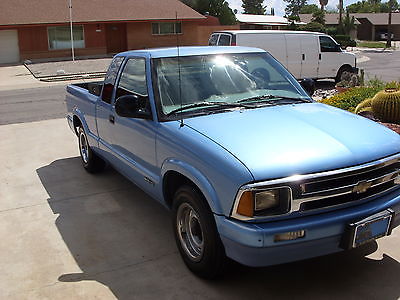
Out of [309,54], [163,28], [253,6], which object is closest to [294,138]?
[309,54]

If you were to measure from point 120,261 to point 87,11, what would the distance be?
31.7m

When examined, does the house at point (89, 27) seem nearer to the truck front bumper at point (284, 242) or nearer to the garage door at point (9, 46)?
the garage door at point (9, 46)

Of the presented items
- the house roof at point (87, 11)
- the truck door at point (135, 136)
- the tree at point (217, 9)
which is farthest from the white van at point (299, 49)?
the tree at point (217, 9)

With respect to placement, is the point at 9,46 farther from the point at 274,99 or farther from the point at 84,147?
the point at 274,99

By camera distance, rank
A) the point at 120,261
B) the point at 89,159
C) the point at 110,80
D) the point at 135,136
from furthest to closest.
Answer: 1. the point at 89,159
2. the point at 110,80
3. the point at 135,136
4. the point at 120,261

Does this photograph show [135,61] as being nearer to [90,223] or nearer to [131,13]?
[90,223]

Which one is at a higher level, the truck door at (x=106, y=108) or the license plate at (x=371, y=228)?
the truck door at (x=106, y=108)

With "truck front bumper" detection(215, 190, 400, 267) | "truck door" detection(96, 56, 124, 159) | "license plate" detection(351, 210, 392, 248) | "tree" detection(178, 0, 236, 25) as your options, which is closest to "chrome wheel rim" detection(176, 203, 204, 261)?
"truck front bumper" detection(215, 190, 400, 267)

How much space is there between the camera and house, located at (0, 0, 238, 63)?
101 ft

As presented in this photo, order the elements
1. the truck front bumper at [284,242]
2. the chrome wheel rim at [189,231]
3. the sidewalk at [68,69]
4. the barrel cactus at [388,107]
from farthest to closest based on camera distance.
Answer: the sidewalk at [68,69], the barrel cactus at [388,107], the chrome wheel rim at [189,231], the truck front bumper at [284,242]

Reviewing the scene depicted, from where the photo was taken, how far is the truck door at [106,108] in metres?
5.50

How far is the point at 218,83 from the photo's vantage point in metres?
4.54

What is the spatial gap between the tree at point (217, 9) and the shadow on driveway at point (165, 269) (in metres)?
48.0

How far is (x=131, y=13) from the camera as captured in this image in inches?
1334
